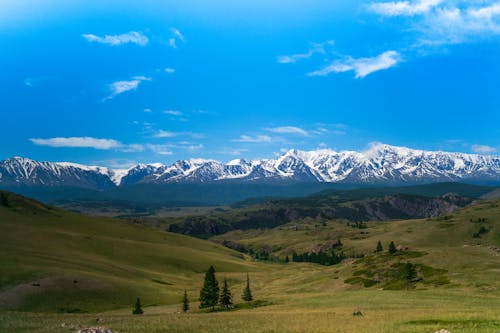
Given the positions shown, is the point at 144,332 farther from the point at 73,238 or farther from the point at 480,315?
the point at 73,238

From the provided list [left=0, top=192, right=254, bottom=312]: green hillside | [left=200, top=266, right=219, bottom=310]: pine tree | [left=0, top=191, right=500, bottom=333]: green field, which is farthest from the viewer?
[left=0, top=192, right=254, bottom=312]: green hillside

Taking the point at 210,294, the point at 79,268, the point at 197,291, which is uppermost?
the point at 210,294

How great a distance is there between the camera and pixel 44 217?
197125 mm

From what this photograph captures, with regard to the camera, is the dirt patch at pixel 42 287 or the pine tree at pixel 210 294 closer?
the pine tree at pixel 210 294

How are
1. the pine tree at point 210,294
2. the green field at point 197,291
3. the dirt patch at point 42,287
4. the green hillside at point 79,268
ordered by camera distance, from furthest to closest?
1. the green hillside at point 79,268
2. the dirt patch at point 42,287
3. the pine tree at point 210,294
4. the green field at point 197,291

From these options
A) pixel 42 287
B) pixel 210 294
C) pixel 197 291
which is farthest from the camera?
pixel 197 291

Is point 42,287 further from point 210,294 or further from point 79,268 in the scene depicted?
point 210,294

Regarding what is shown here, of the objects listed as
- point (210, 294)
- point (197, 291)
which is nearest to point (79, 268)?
point (197, 291)

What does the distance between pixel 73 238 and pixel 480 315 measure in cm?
14419

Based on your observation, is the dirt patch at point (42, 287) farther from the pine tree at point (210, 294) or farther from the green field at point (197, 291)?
the pine tree at point (210, 294)

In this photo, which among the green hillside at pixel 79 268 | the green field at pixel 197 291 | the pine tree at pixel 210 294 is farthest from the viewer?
the green hillside at pixel 79 268

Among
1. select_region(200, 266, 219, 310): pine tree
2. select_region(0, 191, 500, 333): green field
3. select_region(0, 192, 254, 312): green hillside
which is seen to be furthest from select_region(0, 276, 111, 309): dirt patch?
select_region(200, 266, 219, 310): pine tree

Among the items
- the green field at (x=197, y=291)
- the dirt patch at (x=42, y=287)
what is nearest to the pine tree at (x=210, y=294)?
the green field at (x=197, y=291)

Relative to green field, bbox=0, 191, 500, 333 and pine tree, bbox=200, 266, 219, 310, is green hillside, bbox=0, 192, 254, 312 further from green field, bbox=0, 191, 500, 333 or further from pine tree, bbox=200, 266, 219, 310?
pine tree, bbox=200, 266, 219, 310
